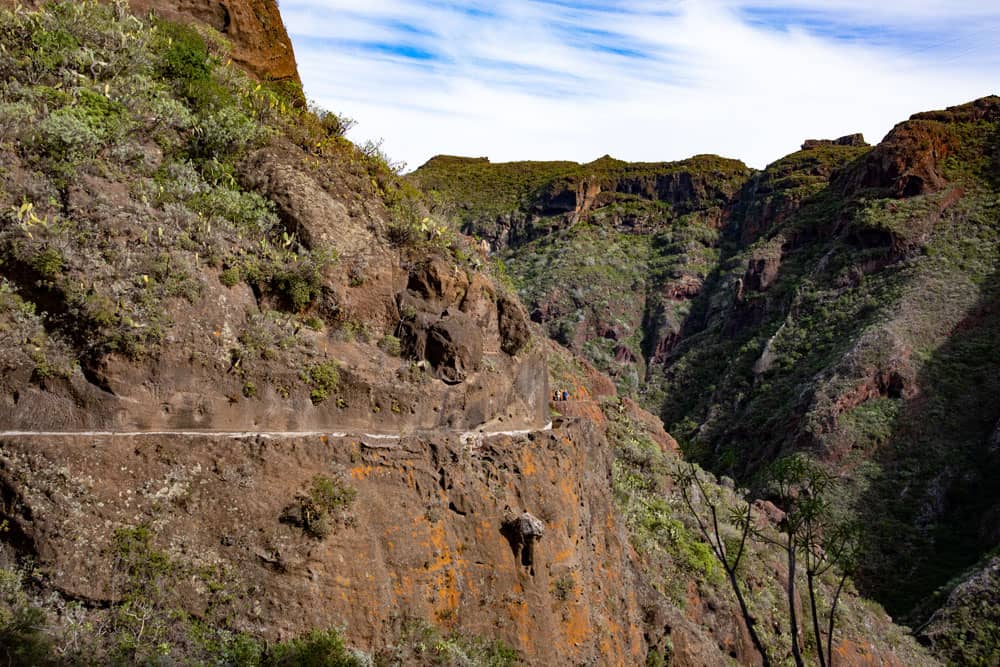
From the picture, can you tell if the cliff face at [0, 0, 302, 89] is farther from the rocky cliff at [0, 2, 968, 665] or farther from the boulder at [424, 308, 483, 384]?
the boulder at [424, 308, 483, 384]

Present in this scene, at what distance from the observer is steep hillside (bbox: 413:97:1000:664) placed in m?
38.4

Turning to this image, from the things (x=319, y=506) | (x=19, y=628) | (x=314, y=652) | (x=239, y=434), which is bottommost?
(x=314, y=652)

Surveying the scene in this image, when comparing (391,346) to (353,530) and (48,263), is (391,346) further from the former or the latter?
(48,263)

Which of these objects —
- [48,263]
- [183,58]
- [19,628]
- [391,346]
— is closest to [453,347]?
[391,346]

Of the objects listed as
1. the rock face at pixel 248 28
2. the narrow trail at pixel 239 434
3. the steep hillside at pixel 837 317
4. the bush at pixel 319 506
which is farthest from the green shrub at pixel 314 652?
the rock face at pixel 248 28

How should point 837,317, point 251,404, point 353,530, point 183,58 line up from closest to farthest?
point 251,404 < point 353,530 < point 183,58 < point 837,317

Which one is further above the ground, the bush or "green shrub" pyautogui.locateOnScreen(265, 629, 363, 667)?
the bush

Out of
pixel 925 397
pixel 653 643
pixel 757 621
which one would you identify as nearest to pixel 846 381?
pixel 925 397

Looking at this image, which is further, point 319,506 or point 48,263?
point 319,506

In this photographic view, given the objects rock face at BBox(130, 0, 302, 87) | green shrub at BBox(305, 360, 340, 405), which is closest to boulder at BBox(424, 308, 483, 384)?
green shrub at BBox(305, 360, 340, 405)

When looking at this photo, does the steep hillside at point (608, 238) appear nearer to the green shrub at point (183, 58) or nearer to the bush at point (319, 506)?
the green shrub at point (183, 58)

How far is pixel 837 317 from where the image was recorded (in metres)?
56.7

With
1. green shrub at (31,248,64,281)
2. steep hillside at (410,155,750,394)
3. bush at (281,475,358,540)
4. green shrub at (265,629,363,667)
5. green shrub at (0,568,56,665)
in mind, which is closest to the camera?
green shrub at (0,568,56,665)

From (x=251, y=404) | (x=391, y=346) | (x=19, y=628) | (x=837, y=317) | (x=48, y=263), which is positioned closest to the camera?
(x=19, y=628)
